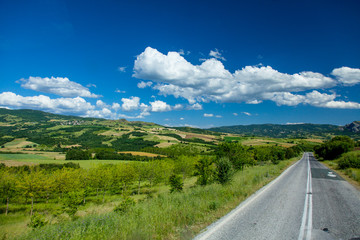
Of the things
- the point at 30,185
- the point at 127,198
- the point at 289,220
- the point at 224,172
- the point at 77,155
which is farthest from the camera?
the point at 77,155

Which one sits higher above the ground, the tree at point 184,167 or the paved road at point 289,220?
the paved road at point 289,220

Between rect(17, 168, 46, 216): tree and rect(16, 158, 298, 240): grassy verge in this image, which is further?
rect(17, 168, 46, 216): tree

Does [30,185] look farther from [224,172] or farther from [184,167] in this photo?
[184,167]

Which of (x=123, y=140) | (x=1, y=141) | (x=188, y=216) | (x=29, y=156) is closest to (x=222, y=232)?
(x=188, y=216)

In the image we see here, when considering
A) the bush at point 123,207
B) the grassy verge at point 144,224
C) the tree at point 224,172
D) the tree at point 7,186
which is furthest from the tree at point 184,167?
the grassy verge at point 144,224

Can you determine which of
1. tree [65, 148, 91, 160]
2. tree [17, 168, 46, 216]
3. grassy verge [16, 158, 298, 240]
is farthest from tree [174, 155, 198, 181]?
tree [65, 148, 91, 160]

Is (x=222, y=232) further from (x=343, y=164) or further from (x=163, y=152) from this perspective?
(x=163, y=152)

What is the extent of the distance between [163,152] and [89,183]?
80378 mm

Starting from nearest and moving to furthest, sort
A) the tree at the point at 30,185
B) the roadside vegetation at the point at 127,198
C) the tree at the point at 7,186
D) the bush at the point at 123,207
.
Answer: the roadside vegetation at the point at 127,198 → the bush at the point at 123,207 → the tree at the point at 30,185 → the tree at the point at 7,186

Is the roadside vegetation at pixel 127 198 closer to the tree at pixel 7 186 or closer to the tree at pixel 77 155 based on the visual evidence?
the tree at pixel 7 186

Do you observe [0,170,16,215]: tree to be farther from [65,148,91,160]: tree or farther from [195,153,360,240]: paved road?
[65,148,91,160]: tree

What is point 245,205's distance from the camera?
11.1 m

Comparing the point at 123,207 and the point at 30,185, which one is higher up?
the point at 123,207

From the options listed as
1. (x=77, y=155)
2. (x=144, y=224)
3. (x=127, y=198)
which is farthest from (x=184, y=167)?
(x=77, y=155)
